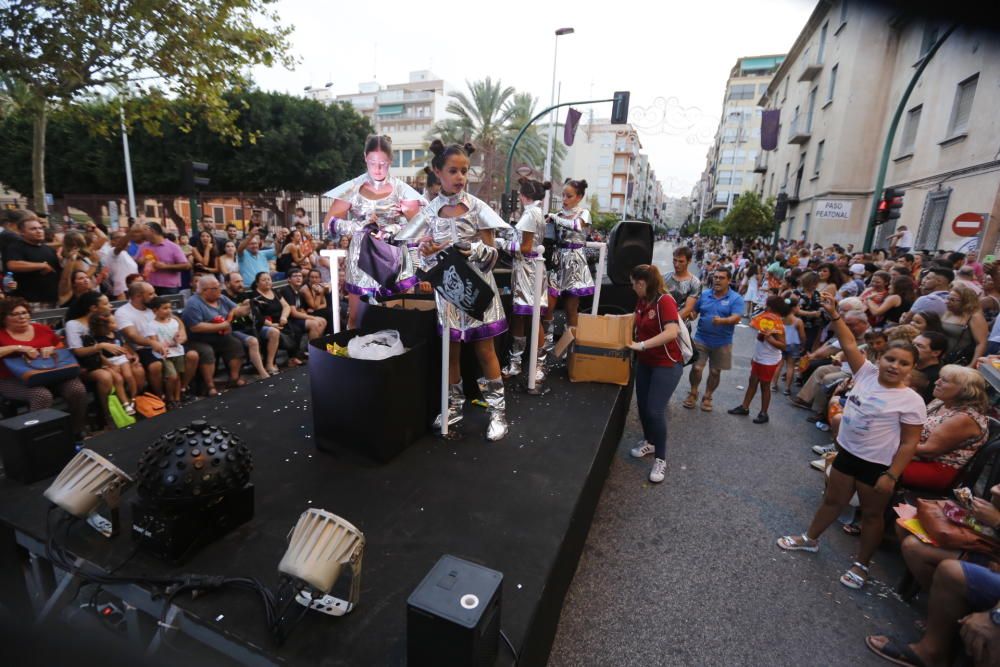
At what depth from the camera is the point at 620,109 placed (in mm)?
13070

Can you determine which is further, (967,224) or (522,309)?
(967,224)

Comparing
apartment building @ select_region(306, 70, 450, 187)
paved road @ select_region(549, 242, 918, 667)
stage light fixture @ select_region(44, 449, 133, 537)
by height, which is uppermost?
apartment building @ select_region(306, 70, 450, 187)

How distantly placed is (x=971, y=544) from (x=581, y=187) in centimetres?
397

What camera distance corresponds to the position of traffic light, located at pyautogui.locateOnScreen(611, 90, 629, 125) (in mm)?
13031

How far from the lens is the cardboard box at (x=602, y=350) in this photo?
4.47 m

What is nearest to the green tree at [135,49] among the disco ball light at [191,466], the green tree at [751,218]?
the disco ball light at [191,466]

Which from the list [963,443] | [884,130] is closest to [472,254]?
[963,443]

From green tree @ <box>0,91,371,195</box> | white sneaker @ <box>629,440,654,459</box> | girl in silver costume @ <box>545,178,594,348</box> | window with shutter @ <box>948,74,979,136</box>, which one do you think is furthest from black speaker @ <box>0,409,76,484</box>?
green tree @ <box>0,91,371,195</box>

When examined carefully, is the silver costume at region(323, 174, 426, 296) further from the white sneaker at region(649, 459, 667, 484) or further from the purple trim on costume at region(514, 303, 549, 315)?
the white sneaker at region(649, 459, 667, 484)

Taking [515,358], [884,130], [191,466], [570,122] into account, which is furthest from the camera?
[570,122]

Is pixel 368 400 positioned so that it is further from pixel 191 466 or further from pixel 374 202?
pixel 374 202

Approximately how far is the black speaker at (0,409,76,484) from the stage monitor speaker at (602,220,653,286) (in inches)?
192

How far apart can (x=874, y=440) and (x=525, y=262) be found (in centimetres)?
272

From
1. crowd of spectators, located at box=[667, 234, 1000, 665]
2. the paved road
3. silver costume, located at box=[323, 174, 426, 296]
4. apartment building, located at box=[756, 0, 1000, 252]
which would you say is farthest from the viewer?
apartment building, located at box=[756, 0, 1000, 252]
